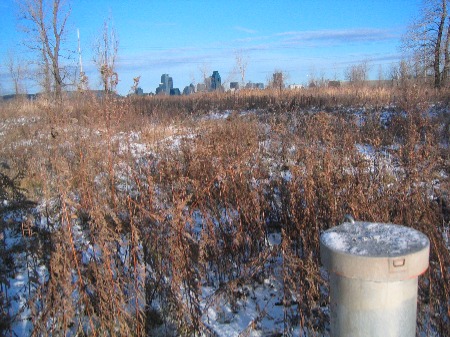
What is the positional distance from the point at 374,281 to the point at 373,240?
195 millimetres

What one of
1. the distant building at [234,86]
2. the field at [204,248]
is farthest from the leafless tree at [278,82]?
the field at [204,248]

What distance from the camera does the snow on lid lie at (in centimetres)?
143

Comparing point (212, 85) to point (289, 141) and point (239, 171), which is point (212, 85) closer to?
point (289, 141)

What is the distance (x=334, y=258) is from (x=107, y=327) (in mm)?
1460

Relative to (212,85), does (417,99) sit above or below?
below

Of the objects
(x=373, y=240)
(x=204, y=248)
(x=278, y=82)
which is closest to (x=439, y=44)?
(x=278, y=82)

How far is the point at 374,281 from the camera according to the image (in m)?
1.41

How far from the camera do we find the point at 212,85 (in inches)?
822

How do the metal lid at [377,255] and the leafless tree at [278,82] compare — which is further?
the leafless tree at [278,82]

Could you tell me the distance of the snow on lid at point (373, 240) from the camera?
1.43m

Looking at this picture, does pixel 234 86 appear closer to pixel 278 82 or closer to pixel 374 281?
pixel 278 82

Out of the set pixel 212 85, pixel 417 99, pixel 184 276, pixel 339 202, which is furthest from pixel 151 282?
pixel 212 85

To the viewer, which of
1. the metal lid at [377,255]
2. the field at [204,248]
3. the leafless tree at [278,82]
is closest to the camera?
the metal lid at [377,255]

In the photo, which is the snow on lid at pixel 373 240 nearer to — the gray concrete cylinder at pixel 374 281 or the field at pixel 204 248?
the gray concrete cylinder at pixel 374 281
